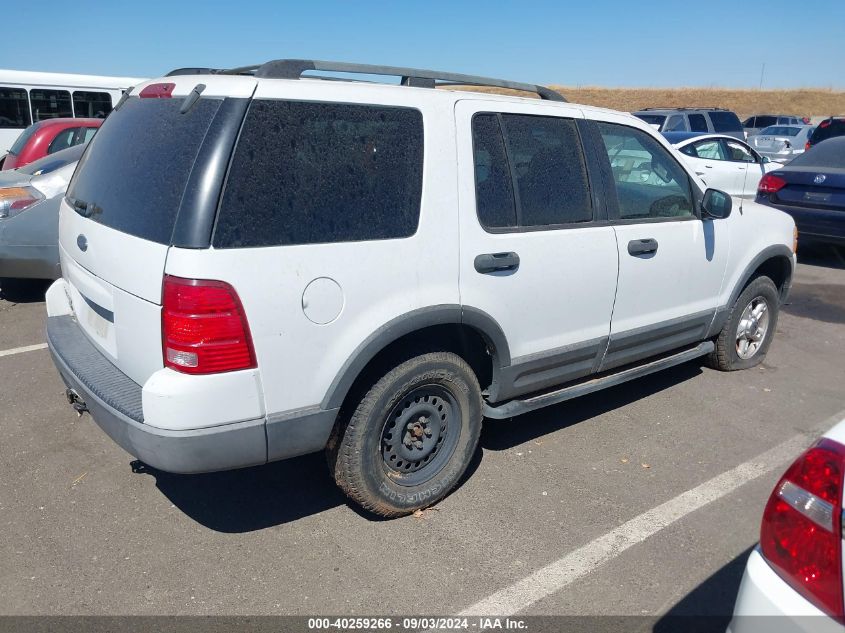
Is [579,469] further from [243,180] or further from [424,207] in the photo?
[243,180]

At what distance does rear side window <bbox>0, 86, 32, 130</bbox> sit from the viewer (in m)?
15.9

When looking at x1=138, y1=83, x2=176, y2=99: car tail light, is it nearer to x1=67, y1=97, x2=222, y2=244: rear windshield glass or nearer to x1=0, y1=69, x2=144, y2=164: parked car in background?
x1=67, y1=97, x2=222, y2=244: rear windshield glass

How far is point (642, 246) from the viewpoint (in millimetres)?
4234

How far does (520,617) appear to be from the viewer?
285cm

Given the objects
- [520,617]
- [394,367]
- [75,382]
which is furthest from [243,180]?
[520,617]

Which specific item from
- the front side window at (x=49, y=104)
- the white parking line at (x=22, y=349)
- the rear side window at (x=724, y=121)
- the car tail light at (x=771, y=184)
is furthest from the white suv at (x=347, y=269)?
the front side window at (x=49, y=104)

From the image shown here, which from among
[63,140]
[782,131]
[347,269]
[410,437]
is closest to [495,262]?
[347,269]

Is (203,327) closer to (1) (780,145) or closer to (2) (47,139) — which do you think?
(2) (47,139)

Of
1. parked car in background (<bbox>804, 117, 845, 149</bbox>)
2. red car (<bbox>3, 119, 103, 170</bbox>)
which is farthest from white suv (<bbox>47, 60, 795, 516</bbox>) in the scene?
parked car in background (<bbox>804, 117, 845, 149</bbox>)

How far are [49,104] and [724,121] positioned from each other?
1601cm

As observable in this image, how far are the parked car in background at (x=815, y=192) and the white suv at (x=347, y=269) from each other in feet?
18.8

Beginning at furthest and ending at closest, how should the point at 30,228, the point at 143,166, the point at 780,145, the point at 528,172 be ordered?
the point at 780,145 < the point at 30,228 < the point at 528,172 < the point at 143,166

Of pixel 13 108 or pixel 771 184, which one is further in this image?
pixel 13 108

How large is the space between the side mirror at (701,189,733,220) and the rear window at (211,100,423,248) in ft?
7.49
